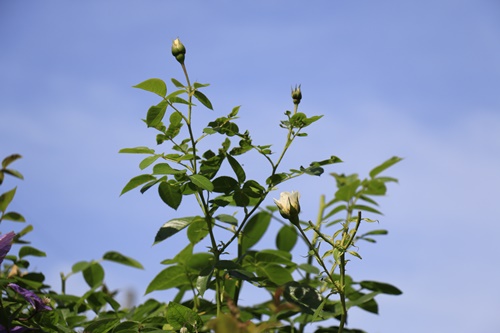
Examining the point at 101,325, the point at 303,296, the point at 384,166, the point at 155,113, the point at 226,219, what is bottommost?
the point at 101,325

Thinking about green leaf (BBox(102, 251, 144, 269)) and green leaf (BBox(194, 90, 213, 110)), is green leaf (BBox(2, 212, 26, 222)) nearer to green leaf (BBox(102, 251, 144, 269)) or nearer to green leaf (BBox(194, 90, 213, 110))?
green leaf (BBox(102, 251, 144, 269))

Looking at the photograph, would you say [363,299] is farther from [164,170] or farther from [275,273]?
[164,170]

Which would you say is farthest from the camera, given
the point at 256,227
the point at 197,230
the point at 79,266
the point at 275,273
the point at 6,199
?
the point at 79,266

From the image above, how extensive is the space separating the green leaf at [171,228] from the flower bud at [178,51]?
29 cm

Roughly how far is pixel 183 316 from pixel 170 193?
240mm

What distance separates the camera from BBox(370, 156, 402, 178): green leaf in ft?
5.30

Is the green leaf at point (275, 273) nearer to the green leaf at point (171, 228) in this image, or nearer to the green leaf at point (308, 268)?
the green leaf at point (308, 268)

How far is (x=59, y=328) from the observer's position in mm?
1070

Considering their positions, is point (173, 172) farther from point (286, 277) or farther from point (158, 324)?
point (286, 277)

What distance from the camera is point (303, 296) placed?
1.04m

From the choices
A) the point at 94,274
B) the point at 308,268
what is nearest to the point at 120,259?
the point at 94,274

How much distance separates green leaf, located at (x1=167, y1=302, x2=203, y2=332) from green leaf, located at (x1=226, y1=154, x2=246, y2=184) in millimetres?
260

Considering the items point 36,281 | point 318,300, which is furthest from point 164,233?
point 36,281

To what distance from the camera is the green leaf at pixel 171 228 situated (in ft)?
3.64
